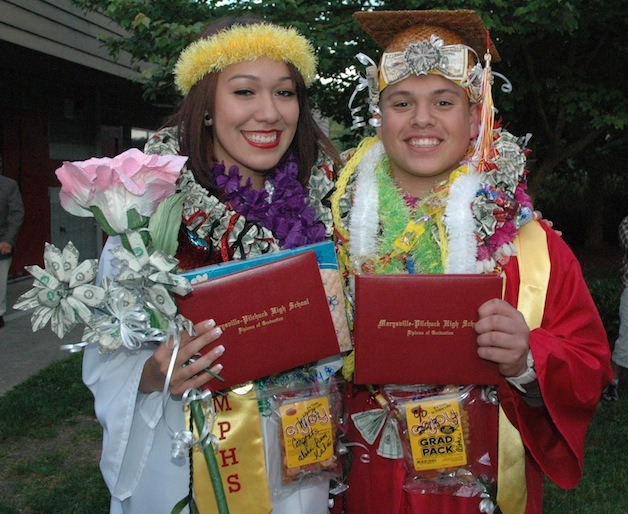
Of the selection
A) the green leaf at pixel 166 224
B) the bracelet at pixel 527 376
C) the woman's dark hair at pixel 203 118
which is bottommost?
the bracelet at pixel 527 376

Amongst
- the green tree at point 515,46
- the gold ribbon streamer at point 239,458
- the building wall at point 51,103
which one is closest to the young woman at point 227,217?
the gold ribbon streamer at point 239,458

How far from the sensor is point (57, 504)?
3840mm

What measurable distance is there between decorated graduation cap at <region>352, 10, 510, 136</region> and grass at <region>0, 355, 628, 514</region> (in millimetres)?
2816

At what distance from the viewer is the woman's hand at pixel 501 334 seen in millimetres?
1840

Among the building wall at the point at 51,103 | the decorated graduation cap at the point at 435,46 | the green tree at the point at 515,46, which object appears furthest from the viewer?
the building wall at the point at 51,103

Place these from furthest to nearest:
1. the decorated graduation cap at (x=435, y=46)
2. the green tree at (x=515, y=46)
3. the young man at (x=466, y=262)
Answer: the green tree at (x=515, y=46), the decorated graduation cap at (x=435, y=46), the young man at (x=466, y=262)

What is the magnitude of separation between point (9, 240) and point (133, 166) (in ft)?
19.9

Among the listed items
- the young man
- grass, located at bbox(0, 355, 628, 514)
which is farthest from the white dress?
grass, located at bbox(0, 355, 628, 514)

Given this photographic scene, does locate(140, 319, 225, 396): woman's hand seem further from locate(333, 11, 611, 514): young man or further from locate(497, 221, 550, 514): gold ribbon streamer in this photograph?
locate(497, 221, 550, 514): gold ribbon streamer

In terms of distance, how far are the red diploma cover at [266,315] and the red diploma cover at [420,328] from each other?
0.37ft

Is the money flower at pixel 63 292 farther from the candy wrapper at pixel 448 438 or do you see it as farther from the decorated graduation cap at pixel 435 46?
the decorated graduation cap at pixel 435 46

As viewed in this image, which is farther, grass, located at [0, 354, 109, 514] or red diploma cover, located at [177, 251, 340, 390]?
grass, located at [0, 354, 109, 514]

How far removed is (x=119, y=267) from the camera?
65.8 inches

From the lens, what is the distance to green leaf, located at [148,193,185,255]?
5.56 ft
